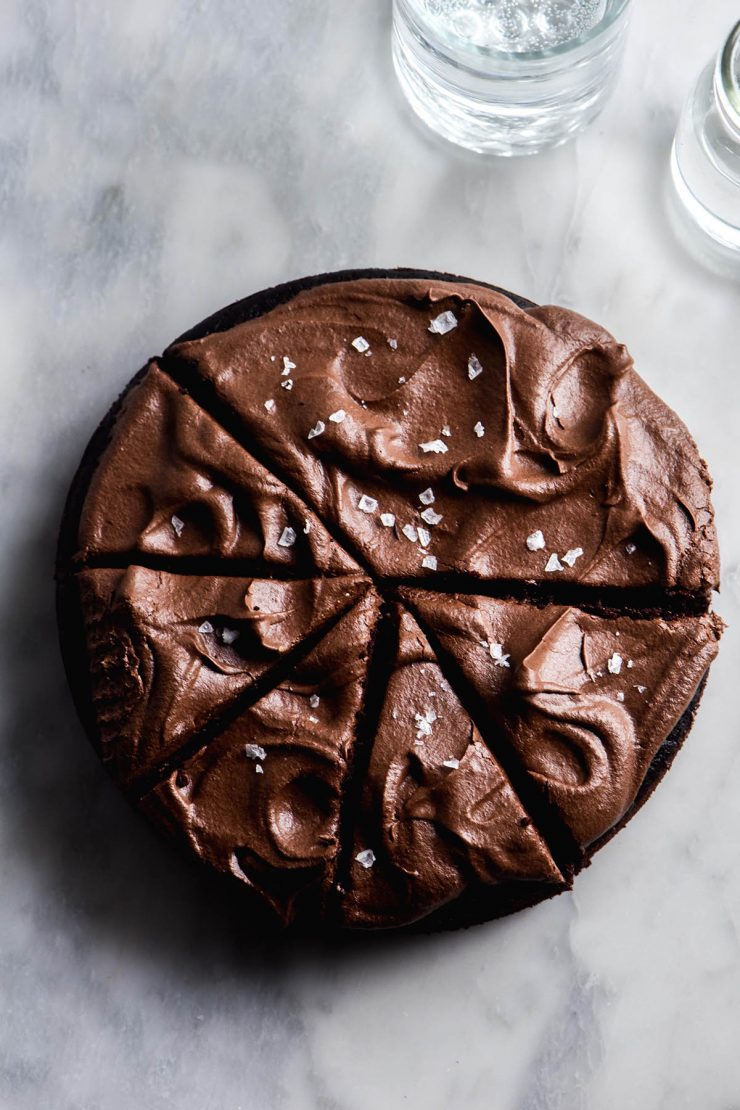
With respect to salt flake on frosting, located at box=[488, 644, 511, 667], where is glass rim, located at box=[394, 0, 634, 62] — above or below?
above

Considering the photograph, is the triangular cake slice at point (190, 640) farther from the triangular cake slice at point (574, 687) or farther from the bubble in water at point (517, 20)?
the bubble in water at point (517, 20)

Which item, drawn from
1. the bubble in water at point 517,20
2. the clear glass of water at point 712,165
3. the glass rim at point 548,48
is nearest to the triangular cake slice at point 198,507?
the glass rim at point 548,48

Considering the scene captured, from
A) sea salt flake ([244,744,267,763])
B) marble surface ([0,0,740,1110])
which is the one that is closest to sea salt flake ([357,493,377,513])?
sea salt flake ([244,744,267,763])

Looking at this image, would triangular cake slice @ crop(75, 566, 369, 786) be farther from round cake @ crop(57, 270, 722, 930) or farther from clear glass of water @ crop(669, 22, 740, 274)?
clear glass of water @ crop(669, 22, 740, 274)

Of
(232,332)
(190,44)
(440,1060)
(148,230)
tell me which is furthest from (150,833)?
(190,44)

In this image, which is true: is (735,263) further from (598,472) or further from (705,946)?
(705,946)

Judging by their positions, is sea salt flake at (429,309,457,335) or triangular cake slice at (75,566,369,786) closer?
triangular cake slice at (75,566,369,786)

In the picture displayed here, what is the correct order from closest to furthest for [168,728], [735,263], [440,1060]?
[168,728], [440,1060], [735,263]
